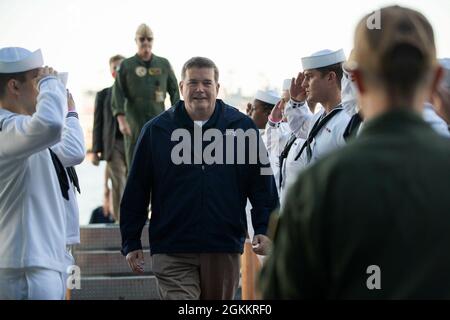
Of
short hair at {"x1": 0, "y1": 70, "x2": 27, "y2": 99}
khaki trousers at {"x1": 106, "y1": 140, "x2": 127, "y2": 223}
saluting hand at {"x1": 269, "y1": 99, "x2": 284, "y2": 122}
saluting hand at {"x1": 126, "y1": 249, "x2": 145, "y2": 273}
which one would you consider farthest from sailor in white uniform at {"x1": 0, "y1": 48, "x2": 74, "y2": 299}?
khaki trousers at {"x1": 106, "y1": 140, "x2": 127, "y2": 223}

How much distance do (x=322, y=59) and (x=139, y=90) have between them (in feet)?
15.0

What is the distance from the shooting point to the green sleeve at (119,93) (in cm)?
1142

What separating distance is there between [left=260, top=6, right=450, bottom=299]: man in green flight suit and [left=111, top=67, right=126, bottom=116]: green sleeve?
9.16 meters

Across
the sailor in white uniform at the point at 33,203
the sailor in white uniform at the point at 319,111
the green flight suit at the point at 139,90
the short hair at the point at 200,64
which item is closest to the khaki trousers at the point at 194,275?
the sailor in white uniform at the point at 319,111

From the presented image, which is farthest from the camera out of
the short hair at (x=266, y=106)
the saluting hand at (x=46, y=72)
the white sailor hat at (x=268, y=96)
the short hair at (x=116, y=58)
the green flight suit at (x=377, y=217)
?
the short hair at (x=116, y=58)

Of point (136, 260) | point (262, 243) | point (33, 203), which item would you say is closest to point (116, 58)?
point (136, 260)

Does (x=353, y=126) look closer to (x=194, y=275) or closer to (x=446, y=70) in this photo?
(x=446, y=70)

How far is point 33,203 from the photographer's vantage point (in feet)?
17.3

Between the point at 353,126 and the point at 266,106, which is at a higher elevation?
the point at 353,126

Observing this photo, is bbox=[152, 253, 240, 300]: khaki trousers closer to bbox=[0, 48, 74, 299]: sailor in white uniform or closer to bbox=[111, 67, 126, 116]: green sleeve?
bbox=[0, 48, 74, 299]: sailor in white uniform

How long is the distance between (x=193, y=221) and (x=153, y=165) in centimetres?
46

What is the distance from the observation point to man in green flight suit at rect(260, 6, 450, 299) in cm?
220

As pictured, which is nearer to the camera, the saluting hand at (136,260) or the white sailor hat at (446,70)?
the white sailor hat at (446,70)

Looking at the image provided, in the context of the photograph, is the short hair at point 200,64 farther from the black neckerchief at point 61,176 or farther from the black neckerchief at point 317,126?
the black neckerchief at point 61,176
